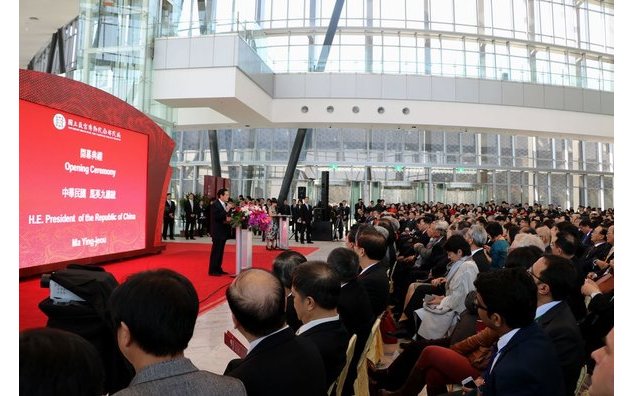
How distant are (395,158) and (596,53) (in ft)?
34.3

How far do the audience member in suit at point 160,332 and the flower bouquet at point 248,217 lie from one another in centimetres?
666

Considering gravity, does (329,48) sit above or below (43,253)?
above

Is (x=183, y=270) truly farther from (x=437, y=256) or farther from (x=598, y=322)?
(x=598, y=322)

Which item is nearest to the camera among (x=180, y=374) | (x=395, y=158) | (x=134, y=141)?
(x=180, y=374)

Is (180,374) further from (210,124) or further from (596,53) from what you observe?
(596,53)

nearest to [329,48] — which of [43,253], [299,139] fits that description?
[299,139]

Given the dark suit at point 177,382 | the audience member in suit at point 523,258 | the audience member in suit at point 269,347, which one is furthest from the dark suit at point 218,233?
the dark suit at point 177,382

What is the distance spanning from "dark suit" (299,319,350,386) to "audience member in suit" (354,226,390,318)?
127 centimetres

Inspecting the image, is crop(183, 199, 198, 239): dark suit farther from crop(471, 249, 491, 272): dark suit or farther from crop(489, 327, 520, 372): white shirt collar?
crop(489, 327, 520, 372): white shirt collar

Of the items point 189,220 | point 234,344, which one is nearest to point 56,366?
point 234,344

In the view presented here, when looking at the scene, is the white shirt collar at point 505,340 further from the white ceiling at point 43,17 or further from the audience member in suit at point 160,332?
the white ceiling at point 43,17

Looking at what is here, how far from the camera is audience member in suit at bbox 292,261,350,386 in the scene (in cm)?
225

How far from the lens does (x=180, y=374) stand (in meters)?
1.24

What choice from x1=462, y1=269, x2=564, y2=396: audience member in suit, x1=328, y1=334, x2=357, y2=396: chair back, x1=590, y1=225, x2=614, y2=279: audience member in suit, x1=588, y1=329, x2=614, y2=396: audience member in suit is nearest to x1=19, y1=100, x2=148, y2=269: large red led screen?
x1=328, y1=334, x2=357, y2=396: chair back
